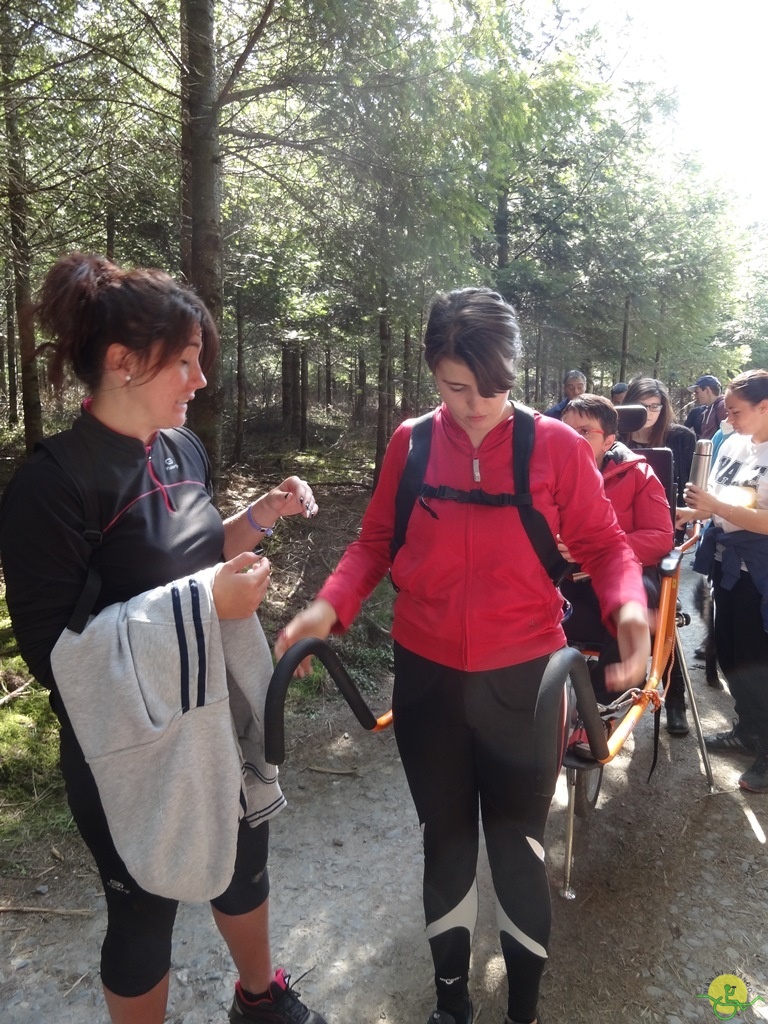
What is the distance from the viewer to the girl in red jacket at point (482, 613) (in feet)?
5.93

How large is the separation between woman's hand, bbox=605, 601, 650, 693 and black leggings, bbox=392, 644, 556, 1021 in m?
0.30

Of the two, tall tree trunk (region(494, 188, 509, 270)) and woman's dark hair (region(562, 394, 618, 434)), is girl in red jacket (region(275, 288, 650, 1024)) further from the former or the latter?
tall tree trunk (region(494, 188, 509, 270))

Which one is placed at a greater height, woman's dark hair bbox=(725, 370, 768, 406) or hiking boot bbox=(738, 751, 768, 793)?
woman's dark hair bbox=(725, 370, 768, 406)

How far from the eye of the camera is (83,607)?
1.45m

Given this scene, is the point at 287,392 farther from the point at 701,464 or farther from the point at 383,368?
the point at 701,464

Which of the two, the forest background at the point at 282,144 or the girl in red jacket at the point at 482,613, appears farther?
the forest background at the point at 282,144

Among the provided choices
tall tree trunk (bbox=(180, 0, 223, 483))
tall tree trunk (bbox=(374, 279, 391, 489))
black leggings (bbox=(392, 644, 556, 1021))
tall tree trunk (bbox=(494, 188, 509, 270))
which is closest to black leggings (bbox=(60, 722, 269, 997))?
black leggings (bbox=(392, 644, 556, 1021))

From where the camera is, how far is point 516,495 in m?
1.79

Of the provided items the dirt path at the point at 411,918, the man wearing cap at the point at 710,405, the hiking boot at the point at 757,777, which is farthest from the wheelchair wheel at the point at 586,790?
the man wearing cap at the point at 710,405

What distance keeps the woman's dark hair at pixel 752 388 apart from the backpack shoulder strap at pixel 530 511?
2.45m

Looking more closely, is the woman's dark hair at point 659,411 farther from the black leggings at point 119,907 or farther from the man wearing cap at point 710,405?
the black leggings at point 119,907

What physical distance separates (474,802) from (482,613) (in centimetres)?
67

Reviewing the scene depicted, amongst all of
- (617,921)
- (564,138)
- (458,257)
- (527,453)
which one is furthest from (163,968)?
(564,138)

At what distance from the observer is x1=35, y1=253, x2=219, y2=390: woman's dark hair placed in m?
1.53
